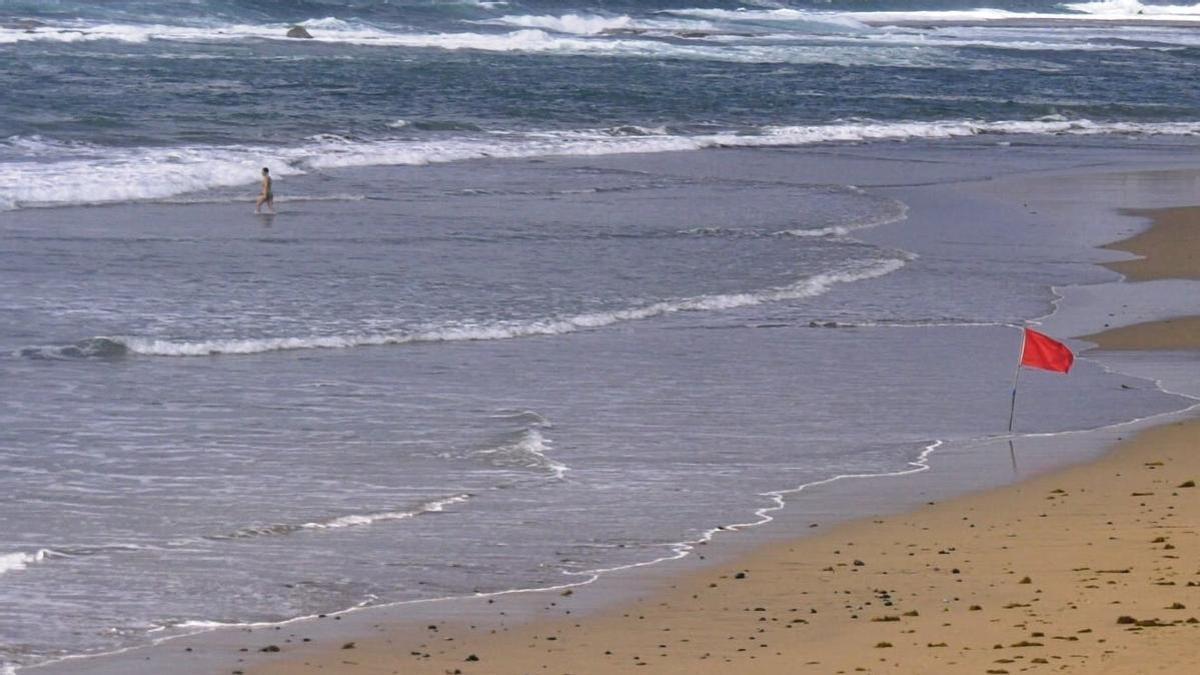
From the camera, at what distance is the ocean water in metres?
8.31

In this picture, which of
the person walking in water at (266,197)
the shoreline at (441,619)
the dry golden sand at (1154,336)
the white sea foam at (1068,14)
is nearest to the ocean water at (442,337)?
the shoreline at (441,619)

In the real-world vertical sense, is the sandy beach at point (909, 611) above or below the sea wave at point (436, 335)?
above

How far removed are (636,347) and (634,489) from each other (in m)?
4.30

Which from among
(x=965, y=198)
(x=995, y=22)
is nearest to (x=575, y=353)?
(x=965, y=198)

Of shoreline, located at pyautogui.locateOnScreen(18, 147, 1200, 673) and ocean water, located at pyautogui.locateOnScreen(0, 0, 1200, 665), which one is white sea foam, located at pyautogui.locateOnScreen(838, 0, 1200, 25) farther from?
shoreline, located at pyautogui.locateOnScreen(18, 147, 1200, 673)

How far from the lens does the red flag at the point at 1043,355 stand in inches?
446

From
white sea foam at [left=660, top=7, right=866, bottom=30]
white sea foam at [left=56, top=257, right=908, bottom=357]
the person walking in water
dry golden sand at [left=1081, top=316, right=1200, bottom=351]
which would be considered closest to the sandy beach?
dry golden sand at [left=1081, top=316, right=1200, bottom=351]

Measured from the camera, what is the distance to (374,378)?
39.8ft

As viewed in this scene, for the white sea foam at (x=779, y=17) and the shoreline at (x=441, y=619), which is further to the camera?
the white sea foam at (x=779, y=17)

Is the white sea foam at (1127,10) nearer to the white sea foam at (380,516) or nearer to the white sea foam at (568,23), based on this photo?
the white sea foam at (568,23)

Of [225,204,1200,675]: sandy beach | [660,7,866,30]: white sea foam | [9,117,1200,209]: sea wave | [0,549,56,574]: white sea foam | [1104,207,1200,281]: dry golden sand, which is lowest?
Answer: [9,117,1200,209]: sea wave

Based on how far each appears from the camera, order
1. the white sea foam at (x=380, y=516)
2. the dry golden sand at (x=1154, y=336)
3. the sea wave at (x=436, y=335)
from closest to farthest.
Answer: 1. the white sea foam at (x=380, y=516)
2. the sea wave at (x=436, y=335)
3. the dry golden sand at (x=1154, y=336)

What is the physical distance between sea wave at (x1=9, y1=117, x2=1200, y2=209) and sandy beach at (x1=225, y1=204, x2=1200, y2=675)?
15.1 m

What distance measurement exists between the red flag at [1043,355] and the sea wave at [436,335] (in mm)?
4116
